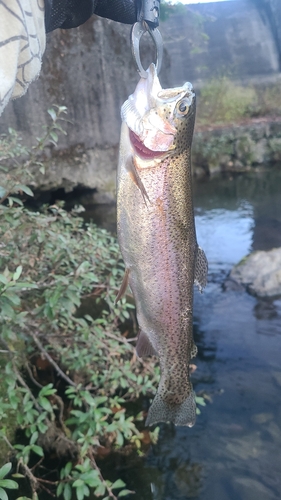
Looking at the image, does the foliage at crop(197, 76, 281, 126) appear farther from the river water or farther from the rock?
the rock

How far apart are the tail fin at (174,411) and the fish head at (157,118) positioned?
107 cm

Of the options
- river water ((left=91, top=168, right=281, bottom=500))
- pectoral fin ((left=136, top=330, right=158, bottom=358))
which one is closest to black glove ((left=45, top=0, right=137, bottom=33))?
pectoral fin ((left=136, top=330, right=158, bottom=358))

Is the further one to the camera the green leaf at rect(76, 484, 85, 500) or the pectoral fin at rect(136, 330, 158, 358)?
the green leaf at rect(76, 484, 85, 500)

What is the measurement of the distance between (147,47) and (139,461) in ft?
33.2

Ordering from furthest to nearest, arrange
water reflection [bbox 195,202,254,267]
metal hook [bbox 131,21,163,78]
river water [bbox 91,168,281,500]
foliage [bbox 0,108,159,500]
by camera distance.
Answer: water reflection [bbox 195,202,254,267]
river water [bbox 91,168,281,500]
foliage [bbox 0,108,159,500]
metal hook [bbox 131,21,163,78]

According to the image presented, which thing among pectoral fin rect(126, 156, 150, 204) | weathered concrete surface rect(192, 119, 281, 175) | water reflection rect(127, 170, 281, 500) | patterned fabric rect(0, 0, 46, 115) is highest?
patterned fabric rect(0, 0, 46, 115)

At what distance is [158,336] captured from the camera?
1.83 m

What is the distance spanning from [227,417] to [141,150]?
3700 mm

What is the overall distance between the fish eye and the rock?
18.7 feet

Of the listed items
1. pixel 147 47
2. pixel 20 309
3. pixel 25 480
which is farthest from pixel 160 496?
pixel 147 47

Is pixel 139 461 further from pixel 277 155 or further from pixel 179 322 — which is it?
pixel 277 155

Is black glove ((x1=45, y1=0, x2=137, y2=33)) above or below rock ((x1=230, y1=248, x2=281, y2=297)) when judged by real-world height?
above

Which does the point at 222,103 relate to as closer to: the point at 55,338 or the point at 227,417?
the point at 227,417

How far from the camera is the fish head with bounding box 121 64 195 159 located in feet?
5.31
